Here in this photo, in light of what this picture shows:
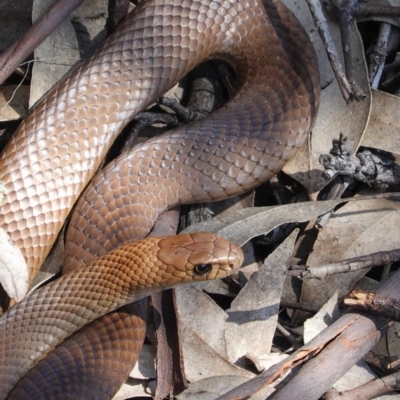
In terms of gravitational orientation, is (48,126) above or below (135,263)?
above

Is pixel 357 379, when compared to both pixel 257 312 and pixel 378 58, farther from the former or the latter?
pixel 378 58

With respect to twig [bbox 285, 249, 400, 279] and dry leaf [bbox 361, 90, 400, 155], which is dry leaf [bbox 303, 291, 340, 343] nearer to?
twig [bbox 285, 249, 400, 279]

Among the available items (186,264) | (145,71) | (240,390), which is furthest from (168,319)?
(145,71)

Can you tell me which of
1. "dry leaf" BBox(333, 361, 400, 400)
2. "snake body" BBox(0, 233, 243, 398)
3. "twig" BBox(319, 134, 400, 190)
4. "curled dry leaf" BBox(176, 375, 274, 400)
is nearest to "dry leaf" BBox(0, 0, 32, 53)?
"snake body" BBox(0, 233, 243, 398)

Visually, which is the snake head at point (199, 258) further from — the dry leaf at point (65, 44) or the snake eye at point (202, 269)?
the dry leaf at point (65, 44)

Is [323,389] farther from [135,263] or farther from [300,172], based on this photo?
[300,172]

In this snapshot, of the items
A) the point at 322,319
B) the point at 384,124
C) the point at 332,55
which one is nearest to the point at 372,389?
the point at 322,319
